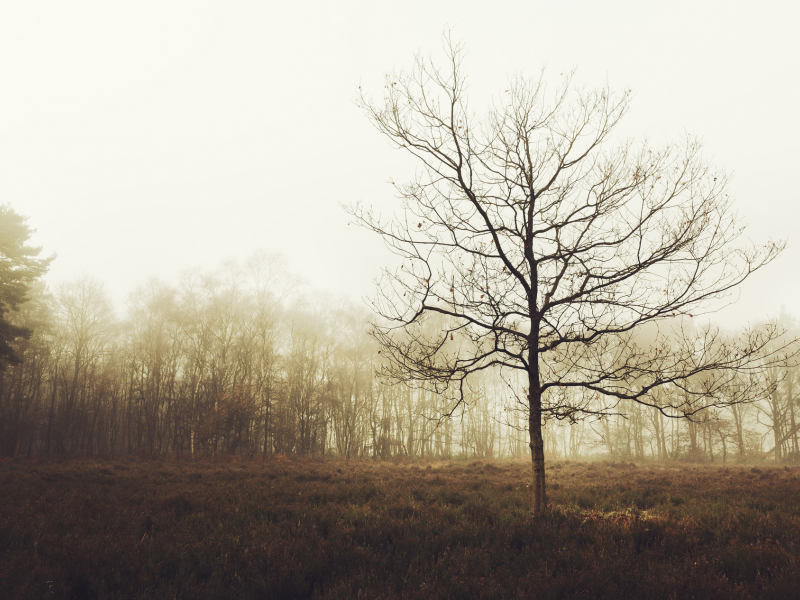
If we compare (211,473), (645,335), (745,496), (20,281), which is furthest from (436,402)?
(20,281)

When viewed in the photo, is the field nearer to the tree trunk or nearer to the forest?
the tree trunk

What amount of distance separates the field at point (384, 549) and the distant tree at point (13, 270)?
48.2 feet

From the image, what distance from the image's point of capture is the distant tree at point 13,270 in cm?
1927

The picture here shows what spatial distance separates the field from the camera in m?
3.85

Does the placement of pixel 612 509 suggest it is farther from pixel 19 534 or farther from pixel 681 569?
pixel 19 534

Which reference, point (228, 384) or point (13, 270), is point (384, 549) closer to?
point (228, 384)

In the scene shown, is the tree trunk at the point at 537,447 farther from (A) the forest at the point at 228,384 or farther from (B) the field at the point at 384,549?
(A) the forest at the point at 228,384

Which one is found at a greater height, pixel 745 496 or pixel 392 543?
pixel 392 543

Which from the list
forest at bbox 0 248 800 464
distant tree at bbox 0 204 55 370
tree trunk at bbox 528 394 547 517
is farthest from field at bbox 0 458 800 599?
forest at bbox 0 248 800 464

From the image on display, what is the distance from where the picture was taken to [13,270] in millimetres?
21875

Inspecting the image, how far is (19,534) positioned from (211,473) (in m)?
10.2

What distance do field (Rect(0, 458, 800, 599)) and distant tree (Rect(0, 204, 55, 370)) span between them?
48.2 ft

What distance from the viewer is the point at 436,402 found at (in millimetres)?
33375

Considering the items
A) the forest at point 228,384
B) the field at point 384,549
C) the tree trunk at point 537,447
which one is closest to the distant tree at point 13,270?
the forest at point 228,384
